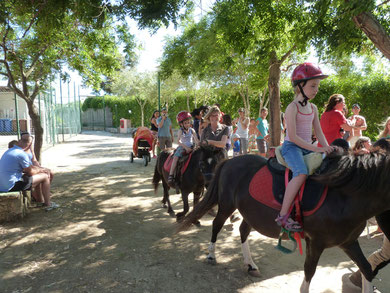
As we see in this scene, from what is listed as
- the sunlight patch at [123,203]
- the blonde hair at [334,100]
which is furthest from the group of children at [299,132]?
the sunlight patch at [123,203]

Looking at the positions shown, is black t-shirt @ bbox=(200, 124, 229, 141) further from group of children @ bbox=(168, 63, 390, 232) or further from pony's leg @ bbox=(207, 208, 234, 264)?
group of children @ bbox=(168, 63, 390, 232)

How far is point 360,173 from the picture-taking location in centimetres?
231

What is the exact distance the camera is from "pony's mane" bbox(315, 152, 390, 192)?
226 centimetres

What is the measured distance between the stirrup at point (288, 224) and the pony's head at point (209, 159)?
2.05 meters

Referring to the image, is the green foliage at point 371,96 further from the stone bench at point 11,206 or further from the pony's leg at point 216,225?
the stone bench at point 11,206

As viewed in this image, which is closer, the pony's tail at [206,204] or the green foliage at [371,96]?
the pony's tail at [206,204]

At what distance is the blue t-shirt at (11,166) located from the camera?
4.89 meters

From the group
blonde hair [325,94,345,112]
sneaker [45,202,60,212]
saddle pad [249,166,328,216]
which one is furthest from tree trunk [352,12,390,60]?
sneaker [45,202,60,212]

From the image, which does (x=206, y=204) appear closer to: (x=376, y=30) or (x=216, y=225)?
(x=216, y=225)

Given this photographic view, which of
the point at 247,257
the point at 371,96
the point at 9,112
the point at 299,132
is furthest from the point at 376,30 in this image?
the point at 9,112

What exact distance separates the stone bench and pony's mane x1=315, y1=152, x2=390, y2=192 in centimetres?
497

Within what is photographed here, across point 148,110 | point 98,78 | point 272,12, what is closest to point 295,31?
point 272,12

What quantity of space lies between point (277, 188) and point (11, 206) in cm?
463

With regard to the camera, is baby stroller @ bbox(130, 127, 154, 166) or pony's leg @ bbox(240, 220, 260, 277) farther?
baby stroller @ bbox(130, 127, 154, 166)
